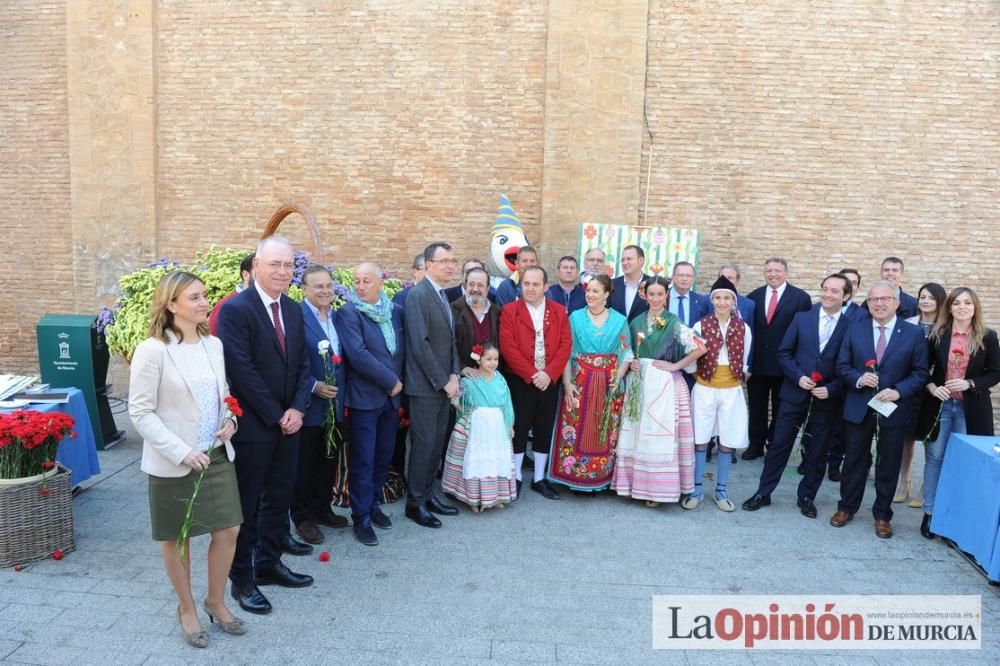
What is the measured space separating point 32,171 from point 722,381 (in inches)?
381

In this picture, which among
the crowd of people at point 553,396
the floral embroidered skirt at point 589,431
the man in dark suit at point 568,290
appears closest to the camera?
the crowd of people at point 553,396

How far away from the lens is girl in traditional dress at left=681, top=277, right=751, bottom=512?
569 cm

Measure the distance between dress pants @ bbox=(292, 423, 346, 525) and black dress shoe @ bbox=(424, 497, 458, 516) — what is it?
774 millimetres

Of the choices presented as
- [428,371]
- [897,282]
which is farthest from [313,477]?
[897,282]

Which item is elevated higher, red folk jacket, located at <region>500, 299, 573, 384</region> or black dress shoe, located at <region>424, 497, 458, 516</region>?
red folk jacket, located at <region>500, 299, 573, 384</region>

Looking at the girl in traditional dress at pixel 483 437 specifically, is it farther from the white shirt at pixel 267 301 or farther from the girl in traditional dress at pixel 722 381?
the white shirt at pixel 267 301

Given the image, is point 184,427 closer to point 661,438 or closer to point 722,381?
point 661,438

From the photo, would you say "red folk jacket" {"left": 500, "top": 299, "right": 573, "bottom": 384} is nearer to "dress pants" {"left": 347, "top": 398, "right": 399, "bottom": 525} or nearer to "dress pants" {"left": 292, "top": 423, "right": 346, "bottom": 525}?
"dress pants" {"left": 347, "top": 398, "right": 399, "bottom": 525}

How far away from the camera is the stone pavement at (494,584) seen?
362cm

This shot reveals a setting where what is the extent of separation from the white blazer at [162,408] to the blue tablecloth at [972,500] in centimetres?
485

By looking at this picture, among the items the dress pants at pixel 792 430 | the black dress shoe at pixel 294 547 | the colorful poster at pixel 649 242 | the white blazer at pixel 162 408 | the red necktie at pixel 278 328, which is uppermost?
the colorful poster at pixel 649 242

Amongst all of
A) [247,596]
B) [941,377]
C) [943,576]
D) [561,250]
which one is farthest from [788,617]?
[561,250]

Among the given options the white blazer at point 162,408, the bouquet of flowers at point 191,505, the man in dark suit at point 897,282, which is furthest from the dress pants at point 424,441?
the man in dark suit at point 897,282

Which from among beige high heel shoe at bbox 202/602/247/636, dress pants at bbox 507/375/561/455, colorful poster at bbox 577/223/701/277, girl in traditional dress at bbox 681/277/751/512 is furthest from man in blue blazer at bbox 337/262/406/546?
colorful poster at bbox 577/223/701/277
